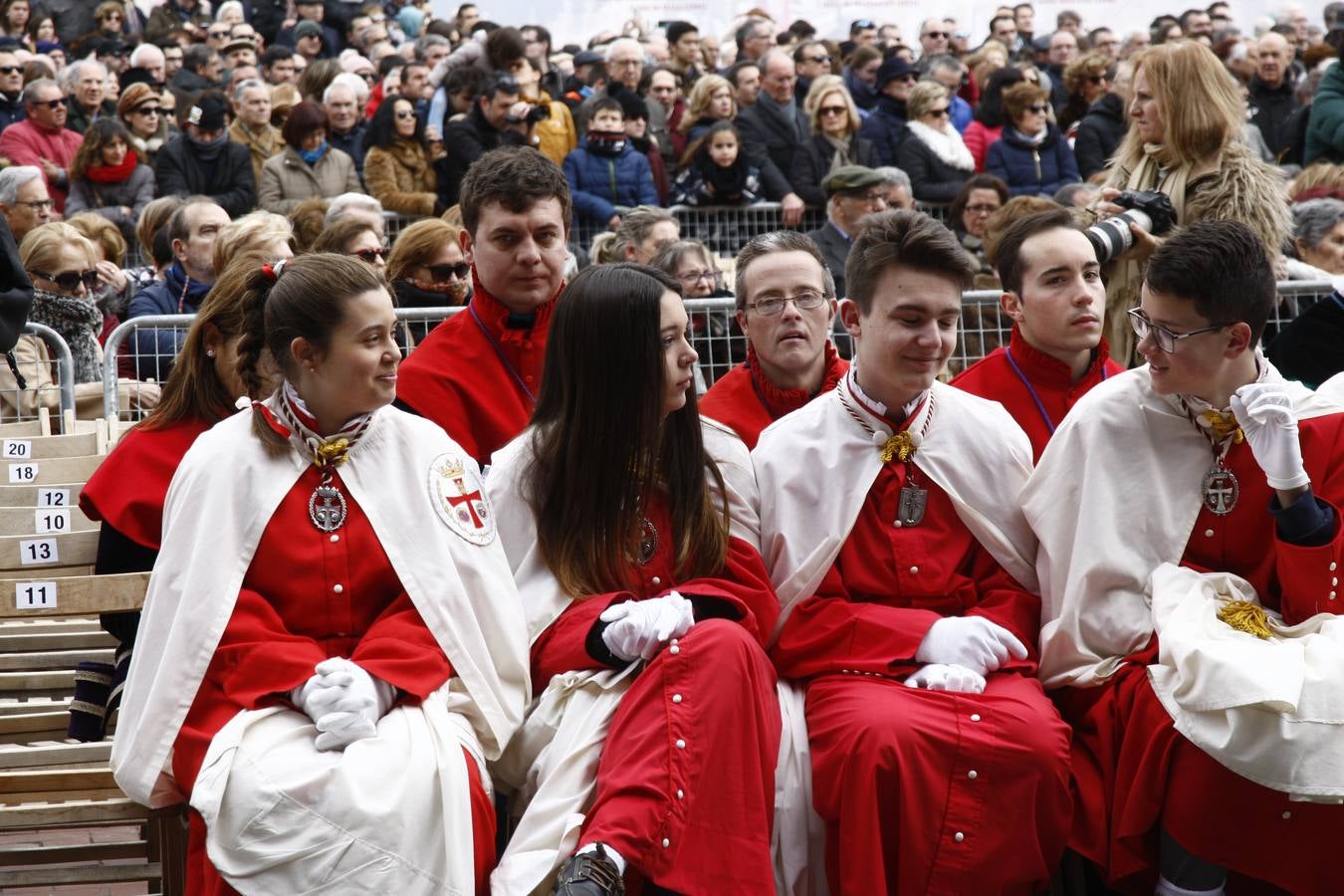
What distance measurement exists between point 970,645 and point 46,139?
8.84m

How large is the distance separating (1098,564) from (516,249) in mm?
2124

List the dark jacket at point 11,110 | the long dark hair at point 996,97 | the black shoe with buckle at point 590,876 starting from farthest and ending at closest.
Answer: the long dark hair at point 996,97 → the dark jacket at point 11,110 → the black shoe with buckle at point 590,876

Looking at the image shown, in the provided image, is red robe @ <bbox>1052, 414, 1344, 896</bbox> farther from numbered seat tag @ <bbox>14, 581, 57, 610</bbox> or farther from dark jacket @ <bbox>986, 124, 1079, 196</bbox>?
dark jacket @ <bbox>986, 124, 1079, 196</bbox>

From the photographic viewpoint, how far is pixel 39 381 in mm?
7238

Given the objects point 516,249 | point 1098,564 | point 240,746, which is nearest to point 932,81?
point 516,249

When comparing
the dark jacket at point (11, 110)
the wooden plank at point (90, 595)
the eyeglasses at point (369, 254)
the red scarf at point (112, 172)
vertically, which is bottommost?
the wooden plank at point (90, 595)

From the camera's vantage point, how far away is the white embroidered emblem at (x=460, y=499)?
4.34 metres

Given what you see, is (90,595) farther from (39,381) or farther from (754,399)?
(39,381)

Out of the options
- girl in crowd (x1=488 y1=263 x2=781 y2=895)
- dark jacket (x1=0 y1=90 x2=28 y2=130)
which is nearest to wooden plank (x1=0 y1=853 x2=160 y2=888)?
girl in crowd (x1=488 y1=263 x2=781 y2=895)

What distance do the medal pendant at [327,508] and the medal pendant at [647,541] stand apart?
810 millimetres

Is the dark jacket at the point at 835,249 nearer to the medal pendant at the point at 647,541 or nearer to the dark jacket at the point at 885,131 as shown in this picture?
the dark jacket at the point at 885,131

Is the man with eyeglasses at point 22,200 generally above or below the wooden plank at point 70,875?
above

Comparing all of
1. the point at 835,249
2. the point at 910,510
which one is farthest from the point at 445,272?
the point at 910,510

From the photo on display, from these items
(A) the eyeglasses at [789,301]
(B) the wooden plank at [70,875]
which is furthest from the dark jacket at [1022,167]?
(B) the wooden plank at [70,875]
